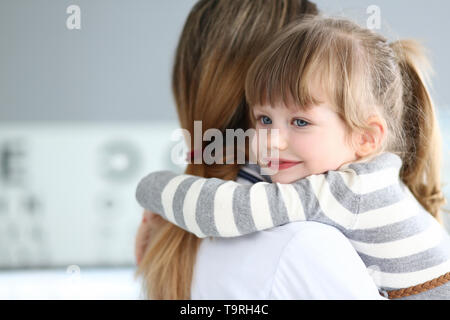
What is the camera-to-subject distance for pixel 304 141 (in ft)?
2.75

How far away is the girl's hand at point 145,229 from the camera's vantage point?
3.38 feet

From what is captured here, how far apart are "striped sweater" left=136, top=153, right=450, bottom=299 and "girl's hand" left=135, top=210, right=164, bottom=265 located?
17 cm

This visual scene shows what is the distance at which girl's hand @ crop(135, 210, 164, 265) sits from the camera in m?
1.03

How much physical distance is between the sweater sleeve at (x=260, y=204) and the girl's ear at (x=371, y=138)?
0.10 meters

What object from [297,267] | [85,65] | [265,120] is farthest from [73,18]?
[85,65]

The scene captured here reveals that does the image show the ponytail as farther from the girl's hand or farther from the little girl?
the girl's hand

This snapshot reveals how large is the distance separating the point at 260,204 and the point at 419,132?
18.5 inches

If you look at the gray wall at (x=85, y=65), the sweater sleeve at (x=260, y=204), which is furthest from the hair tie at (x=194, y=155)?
the gray wall at (x=85, y=65)

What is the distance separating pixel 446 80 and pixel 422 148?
0.59 meters

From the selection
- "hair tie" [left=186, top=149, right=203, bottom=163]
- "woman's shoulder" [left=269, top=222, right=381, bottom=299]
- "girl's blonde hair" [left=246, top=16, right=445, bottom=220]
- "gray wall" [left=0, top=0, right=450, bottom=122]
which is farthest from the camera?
"gray wall" [left=0, top=0, right=450, bottom=122]

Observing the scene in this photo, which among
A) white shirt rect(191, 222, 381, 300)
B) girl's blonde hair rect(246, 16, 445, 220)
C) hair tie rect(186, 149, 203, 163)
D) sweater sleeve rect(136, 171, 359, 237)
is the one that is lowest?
white shirt rect(191, 222, 381, 300)

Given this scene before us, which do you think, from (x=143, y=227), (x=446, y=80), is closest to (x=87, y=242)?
(x=143, y=227)

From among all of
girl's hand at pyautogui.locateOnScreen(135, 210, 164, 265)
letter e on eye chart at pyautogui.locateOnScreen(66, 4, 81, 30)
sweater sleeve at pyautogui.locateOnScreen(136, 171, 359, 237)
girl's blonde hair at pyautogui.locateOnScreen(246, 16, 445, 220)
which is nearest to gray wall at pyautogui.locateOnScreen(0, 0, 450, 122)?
letter e on eye chart at pyautogui.locateOnScreen(66, 4, 81, 30)

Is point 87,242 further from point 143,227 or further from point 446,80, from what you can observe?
point 446,80
